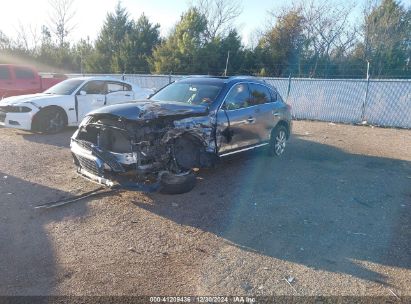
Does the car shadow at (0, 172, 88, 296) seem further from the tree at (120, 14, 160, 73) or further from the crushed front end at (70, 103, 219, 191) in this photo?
the tree at (120, 14, 160, 73)

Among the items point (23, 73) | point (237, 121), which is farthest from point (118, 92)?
point (237, 121)

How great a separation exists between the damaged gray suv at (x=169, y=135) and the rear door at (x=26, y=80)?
886 cm

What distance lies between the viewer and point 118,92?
36.7 feet

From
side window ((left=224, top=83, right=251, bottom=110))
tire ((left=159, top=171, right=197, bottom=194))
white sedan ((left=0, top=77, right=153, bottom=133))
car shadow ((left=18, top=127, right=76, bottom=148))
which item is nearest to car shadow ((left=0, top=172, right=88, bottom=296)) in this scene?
tire ((left=159, top=171, right=197, bottom=194))

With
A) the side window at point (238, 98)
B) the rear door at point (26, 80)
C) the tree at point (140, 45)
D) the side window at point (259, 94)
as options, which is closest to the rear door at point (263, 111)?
the side window at point (259, 94)

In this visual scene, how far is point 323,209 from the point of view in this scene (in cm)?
503

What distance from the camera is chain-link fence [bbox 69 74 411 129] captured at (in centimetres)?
1385

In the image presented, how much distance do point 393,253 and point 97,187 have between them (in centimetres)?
422

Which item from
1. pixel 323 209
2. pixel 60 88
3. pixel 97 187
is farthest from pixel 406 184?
pixel 60 88

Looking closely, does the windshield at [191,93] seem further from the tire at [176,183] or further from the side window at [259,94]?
the tire at [176,183]

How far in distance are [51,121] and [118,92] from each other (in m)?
2.21

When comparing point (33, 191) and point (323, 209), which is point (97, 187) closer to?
point (33, 191)

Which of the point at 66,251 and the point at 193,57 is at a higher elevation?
the point at 193,57

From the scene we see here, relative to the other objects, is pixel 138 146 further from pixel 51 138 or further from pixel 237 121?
pixel 51 138
